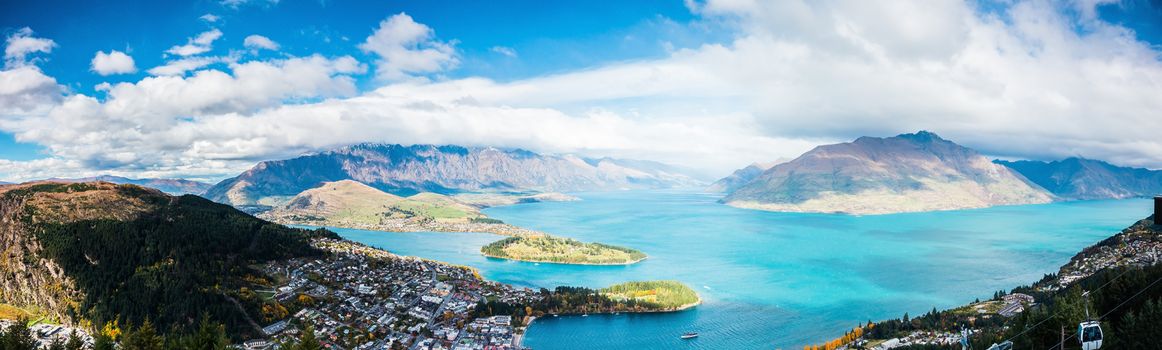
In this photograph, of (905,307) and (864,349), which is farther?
(905,307)

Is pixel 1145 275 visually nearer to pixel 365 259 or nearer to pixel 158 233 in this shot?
pixel 365 259

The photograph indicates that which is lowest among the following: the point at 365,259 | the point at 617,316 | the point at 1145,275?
the point at 617,316

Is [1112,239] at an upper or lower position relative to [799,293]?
upper

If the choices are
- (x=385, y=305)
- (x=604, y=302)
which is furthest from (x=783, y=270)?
(x=385, y=305)

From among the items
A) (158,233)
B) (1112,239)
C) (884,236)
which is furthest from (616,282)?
(884,236)

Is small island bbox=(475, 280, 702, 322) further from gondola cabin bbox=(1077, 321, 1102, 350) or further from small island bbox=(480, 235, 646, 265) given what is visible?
gondola cabin bbox=(1077, 321, 1102, 350)

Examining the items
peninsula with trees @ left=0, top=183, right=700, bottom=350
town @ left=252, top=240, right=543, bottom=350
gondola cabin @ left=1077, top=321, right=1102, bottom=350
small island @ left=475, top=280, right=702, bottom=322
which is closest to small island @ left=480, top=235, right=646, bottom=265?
small island @ left=475, top=280, right=702, bottom=322
